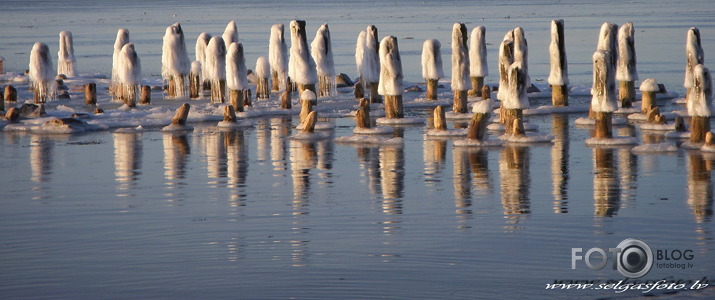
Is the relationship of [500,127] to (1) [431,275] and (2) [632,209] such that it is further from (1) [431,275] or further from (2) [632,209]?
(1) [431,275]

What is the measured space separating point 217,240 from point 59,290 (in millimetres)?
2650

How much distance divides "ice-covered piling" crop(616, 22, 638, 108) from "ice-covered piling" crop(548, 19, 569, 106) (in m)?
1.47

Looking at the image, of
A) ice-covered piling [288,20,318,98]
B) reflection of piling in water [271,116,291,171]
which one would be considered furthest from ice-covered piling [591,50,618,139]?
ice-covered piling [288,20,318,98]

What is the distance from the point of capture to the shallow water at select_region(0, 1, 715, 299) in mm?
13680

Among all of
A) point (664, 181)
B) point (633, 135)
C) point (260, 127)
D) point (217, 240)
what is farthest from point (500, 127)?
point (217, 240)

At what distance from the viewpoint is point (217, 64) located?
3181 centimetres

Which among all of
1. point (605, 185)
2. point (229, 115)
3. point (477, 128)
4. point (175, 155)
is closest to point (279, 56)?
point (229, 115)

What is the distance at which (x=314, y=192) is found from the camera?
19000mm

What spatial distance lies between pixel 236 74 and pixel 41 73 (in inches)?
239

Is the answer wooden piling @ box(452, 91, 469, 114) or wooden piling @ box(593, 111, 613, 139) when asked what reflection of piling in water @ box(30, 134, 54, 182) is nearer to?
wooden piling @ box(452, 91, 469, 114)

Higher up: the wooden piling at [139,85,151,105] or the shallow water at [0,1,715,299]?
the wooden piling at [139,85,151,105]

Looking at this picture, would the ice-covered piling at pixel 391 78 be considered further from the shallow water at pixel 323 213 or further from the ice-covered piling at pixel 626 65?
the ice-covered piling at pixel 626 65

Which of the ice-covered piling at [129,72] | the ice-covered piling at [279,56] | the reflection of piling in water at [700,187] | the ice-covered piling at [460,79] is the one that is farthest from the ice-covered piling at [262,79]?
the reflection of piling in water at [700,187]

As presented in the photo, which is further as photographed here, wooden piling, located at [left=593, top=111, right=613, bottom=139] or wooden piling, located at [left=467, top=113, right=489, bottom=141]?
wooden piling, located at [left=593, top=111, right=613, bottom=139]
